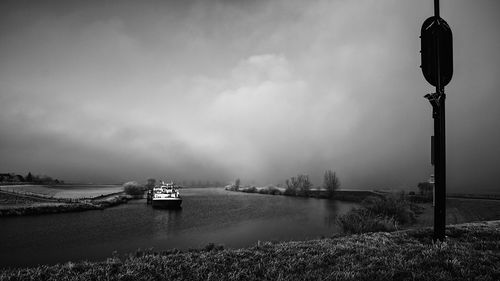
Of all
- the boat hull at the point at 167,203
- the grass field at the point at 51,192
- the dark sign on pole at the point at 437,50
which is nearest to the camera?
the dark sign on pole at the point at 437,50

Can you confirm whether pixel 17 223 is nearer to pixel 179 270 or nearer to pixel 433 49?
pixel 179 270

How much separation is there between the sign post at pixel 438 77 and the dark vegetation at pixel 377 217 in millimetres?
14424

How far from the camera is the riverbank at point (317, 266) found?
549cm

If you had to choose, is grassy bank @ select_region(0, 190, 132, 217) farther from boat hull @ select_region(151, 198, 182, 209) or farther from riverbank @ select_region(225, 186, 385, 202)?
riverbank @ select_region(225, 186, 385, 202)

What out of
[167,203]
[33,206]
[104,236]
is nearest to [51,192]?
[33,206]

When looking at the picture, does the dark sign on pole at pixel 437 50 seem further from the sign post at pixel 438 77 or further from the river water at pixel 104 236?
the river water at pixel 104 236

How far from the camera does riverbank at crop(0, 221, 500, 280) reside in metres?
5.49

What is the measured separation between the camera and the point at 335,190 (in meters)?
104

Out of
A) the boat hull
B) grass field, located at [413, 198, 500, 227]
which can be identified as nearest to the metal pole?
grass field, located at [413, 198, 500, 227]

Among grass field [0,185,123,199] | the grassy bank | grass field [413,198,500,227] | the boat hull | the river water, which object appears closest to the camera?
the river water

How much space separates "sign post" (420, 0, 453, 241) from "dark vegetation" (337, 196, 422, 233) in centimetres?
1442

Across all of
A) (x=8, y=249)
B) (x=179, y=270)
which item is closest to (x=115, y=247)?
(x=8, y=249)

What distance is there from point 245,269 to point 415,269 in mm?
3775

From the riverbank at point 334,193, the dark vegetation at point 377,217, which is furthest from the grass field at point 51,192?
the riverbank at point 334,193
